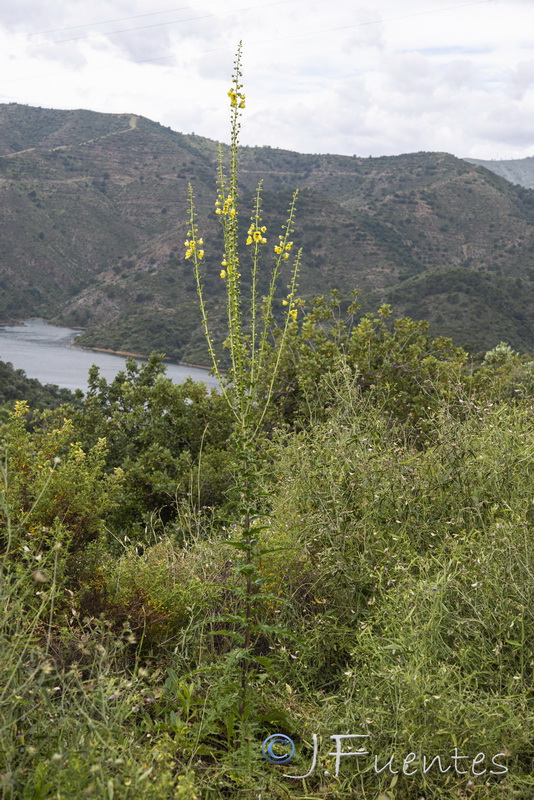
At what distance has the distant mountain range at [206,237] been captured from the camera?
36.2 meters

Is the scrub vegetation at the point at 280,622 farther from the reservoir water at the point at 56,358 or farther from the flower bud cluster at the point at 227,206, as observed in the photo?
the reservoir water at the point at 56,358

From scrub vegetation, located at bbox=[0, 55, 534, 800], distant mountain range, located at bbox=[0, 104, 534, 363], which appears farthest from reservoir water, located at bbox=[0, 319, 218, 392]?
scrub vegetation, located at bbox=[0, 55, 534, 800]

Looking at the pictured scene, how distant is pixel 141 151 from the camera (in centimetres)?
7875

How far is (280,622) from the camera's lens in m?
2.90

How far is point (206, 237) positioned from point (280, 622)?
44.2m

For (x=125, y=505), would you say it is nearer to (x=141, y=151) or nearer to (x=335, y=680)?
(x=335, y=680)

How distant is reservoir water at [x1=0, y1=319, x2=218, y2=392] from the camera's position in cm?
2408

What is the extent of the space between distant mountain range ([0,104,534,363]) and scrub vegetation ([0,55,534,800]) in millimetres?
25451

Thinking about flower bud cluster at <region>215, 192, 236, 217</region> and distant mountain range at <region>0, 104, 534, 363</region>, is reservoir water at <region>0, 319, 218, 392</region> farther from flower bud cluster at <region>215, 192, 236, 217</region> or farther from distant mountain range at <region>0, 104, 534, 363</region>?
flower bud cluster at <region>215, 192, 236, 217</region>

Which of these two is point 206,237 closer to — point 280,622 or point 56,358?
point 56,358

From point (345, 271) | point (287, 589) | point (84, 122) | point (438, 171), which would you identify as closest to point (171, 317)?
point (345, 271)

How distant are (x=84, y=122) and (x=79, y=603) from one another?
99.7m

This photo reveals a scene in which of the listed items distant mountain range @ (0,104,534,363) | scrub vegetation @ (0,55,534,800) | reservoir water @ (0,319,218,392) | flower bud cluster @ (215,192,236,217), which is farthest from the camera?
distant mountain range @ (0,104,534,363)

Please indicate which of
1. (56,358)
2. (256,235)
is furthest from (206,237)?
(256,235)
